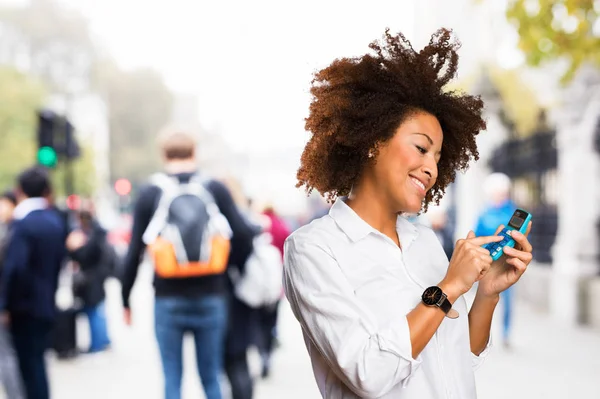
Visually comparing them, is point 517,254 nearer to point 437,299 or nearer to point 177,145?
point 437,299

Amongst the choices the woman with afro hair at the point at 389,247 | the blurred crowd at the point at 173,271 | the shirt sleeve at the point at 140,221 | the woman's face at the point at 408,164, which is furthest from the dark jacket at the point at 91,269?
the woman's face at the point at 408,164

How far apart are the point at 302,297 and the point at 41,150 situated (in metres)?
9.52

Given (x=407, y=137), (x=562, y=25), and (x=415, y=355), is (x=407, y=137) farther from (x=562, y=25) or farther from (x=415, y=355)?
(x=562, y=25)

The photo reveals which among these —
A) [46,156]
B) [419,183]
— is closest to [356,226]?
[419,183]

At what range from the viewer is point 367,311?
2.19 meters

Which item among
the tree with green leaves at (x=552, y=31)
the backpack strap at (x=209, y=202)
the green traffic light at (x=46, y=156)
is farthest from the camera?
the green traffic light at (x=46, y=156)

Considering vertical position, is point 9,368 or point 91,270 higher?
point 9,368

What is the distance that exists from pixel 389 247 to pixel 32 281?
13.7 feet

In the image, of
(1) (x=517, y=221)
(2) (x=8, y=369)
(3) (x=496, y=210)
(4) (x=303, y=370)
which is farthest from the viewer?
(3) (x=496, y=210)

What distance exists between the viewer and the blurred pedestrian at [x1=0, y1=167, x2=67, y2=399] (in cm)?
→ 592

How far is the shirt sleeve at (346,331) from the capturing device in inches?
82.8

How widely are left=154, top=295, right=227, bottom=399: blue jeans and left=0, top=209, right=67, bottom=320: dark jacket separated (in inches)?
52.0

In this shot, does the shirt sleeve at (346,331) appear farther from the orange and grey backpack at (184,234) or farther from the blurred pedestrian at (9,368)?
the blurred pedestrian at (9,368)

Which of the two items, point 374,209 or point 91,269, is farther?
point 91,269
